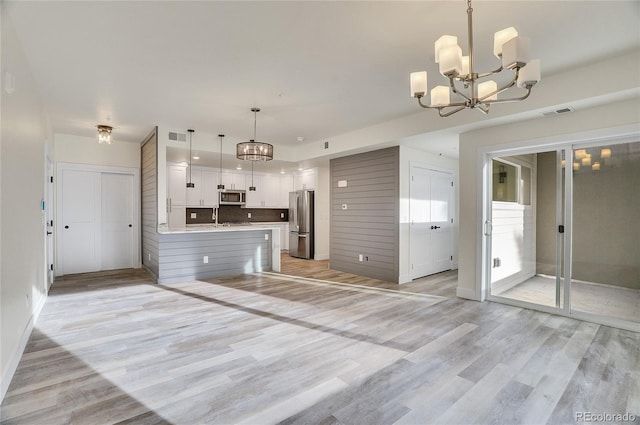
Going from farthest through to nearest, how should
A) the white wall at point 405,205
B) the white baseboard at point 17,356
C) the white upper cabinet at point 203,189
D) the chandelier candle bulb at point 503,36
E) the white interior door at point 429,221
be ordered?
the white upper cabinet at point 203,189 → the white interior door at point 429,221 → the white wall at point 405,205 → the white baseboard at point 17,356 → the chandelier candle bulb at point 503,36

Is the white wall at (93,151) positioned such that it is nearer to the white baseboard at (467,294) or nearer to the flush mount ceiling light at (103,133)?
the flush mount ceiling light at (103,133)

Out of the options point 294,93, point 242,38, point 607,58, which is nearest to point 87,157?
point 294,93

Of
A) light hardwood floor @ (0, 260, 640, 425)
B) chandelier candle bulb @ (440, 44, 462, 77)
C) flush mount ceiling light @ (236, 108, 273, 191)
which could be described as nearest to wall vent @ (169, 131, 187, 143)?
flush mount ceiling light @ (236, 108, 273, 191)

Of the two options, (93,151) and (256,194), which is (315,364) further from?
(256,194)

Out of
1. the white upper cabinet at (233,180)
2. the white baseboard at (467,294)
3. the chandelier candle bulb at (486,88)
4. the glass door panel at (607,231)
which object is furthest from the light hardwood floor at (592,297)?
the white upper cabinet at (233,180)

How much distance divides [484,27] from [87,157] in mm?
6953

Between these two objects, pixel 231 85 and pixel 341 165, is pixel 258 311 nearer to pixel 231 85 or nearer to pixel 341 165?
pixel 231 85

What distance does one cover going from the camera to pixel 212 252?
225 inches

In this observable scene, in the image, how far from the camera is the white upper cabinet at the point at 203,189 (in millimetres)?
7715

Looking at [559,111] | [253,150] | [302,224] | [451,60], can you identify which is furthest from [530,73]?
[302,224]

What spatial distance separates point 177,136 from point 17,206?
3.29 metres

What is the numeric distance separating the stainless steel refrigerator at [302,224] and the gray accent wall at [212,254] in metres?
1.81

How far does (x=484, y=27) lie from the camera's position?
2.46m

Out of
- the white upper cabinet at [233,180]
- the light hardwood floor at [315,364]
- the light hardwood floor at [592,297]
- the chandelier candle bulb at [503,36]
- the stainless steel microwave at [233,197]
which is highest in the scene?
the chandelier candle bulb at [503,36]
